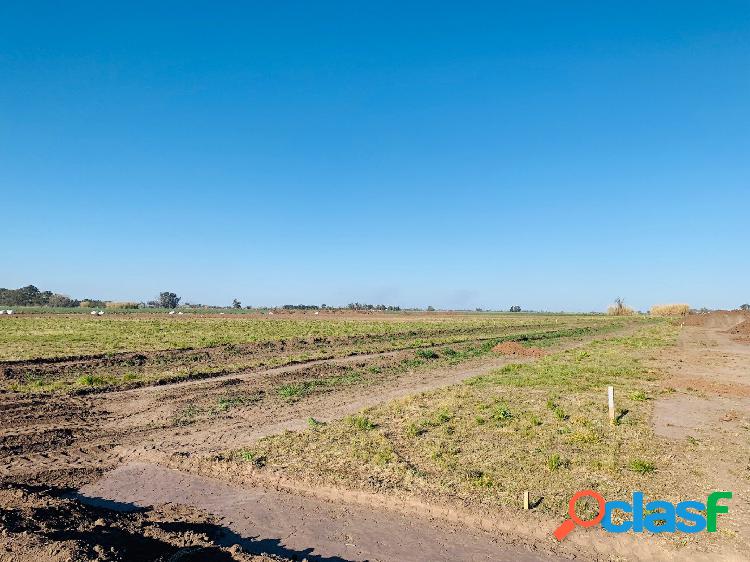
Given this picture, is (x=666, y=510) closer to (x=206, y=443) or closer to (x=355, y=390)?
(x=206, y=443)

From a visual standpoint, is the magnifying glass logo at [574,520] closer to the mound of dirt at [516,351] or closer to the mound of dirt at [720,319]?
the mound of dirt at [516,351]

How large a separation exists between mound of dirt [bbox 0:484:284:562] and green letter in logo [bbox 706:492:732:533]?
713cm

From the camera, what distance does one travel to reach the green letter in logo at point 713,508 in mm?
8258

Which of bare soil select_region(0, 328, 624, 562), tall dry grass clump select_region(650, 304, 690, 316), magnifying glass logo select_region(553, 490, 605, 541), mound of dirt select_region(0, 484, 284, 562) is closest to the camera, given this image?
mound of dirt select_region(0, 484, 284, 562)

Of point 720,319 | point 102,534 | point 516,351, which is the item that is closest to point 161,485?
point 102,534

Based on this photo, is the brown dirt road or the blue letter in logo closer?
the blue letter in logo

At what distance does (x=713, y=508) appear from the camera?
8.76 meters

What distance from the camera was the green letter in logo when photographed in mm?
8258

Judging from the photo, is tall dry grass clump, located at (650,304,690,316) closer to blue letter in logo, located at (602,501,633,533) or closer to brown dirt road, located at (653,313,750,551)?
brown dirt road, located at (653,313,750,551)

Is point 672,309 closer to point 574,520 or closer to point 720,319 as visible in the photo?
point 720,319

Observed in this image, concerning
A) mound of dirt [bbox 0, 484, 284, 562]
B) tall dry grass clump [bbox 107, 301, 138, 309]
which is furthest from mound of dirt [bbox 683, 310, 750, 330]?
tall dry grass clump [bbox 107, 301, 138, 309]

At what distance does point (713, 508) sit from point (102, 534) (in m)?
10.0

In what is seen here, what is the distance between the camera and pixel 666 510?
8695 millimetres

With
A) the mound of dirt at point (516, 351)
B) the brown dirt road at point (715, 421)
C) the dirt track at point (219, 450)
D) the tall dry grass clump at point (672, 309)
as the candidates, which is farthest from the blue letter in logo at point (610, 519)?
the tall dry grass clump at point (672, 309)
